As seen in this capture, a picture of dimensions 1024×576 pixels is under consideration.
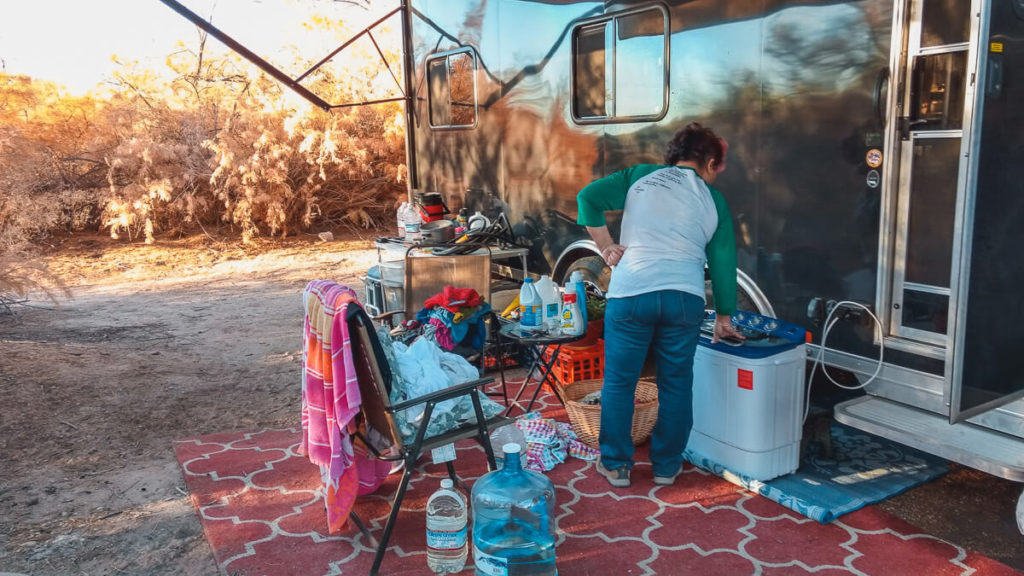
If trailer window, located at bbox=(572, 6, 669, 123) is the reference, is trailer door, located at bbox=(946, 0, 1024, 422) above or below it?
below

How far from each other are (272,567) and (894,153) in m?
2.76

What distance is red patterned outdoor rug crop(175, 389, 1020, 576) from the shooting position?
9.44 feet

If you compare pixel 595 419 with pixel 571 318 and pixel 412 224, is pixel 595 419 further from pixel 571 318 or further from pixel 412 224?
pixel 412 224

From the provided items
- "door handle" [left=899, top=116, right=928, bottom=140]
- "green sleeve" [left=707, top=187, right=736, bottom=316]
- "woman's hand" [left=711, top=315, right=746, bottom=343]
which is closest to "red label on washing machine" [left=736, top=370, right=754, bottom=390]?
"woman's hand" [left=711, top=315, right=746, bottom=343]

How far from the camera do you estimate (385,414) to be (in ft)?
9.50

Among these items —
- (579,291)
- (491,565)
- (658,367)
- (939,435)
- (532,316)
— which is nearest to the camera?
(491,565)

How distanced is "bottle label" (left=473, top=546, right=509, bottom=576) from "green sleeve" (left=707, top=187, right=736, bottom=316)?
1350 mm

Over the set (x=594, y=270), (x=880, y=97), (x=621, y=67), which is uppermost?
(x=621, y=67)

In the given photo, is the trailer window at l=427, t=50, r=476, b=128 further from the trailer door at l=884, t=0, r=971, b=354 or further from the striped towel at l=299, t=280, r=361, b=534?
the trailer door at l=884, t=0, r=971, b=354

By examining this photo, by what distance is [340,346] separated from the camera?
2.82 meters

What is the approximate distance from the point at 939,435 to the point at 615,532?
1.24 metres

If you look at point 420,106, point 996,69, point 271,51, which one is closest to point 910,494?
point 996,69

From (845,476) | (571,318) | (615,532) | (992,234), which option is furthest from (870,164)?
(615,532)

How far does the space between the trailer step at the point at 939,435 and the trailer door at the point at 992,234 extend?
13 centimetres
